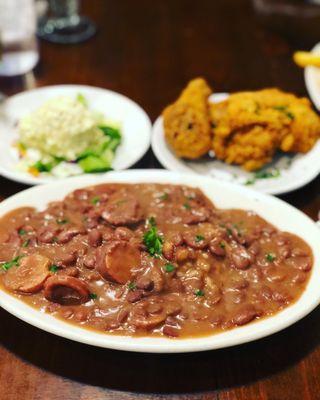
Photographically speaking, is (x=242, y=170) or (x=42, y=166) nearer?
(x=42, y=166)

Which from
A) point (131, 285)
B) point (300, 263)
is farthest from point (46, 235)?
point (300, 263)

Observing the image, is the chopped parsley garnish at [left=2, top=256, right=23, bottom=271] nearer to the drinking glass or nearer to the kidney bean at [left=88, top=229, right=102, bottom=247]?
the kidney bean at [left=88, top=229, right=102, bottom=247]

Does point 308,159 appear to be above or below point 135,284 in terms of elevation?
below

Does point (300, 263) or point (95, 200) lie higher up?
point (95, 200)

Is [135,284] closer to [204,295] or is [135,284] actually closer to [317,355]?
[204,295]

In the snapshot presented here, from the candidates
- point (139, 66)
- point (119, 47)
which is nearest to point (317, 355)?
point (139, 66)

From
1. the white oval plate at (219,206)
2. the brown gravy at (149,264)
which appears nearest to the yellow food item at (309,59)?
the white oval plate at (219,206)

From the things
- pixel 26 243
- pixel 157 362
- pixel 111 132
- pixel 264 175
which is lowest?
pixel 264 175

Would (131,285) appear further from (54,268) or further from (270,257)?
(270,257)
